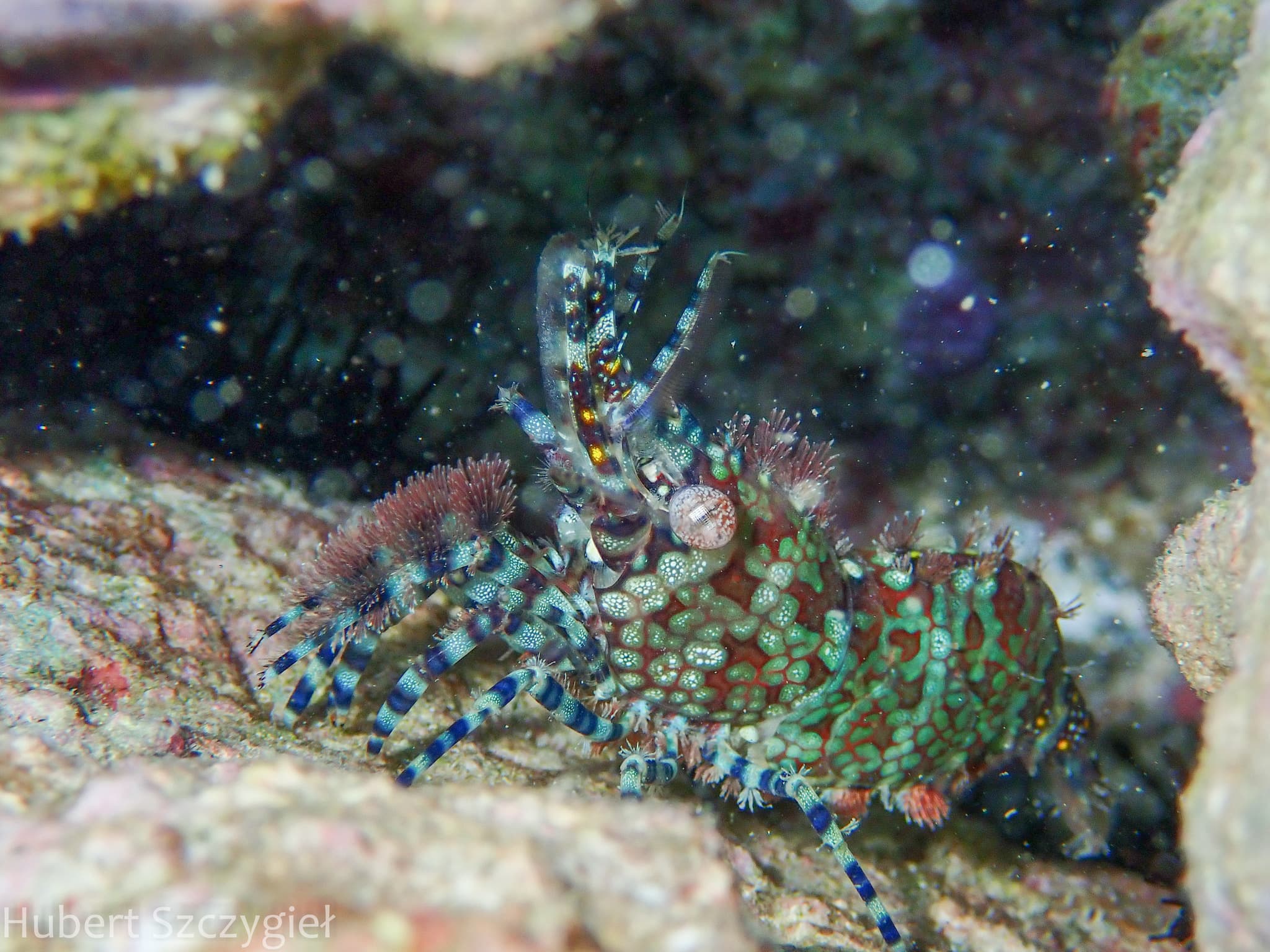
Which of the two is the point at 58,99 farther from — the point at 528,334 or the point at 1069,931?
the point at 1069,931

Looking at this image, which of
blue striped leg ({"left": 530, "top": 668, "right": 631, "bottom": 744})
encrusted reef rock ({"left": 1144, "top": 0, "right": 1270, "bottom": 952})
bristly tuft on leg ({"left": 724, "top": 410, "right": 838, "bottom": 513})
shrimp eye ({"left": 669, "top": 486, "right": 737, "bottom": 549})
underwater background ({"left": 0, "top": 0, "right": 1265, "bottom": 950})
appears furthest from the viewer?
bristly tuft on leg ({"left": 724, "top": 410, "right": 838, "bottom": 513})

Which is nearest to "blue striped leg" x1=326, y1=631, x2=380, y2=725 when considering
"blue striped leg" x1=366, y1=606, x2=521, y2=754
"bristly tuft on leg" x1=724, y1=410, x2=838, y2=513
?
"blue striped leg" x1=366, y1=606, x2=521, y2=754

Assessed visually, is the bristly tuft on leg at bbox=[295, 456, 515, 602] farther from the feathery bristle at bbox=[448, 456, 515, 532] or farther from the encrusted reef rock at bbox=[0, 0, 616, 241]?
the encrusted reef rock at bbox=[0, 0, 616, 241]

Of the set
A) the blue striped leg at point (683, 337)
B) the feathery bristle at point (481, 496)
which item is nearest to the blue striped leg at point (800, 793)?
the feathery bristle at point (481, 496)

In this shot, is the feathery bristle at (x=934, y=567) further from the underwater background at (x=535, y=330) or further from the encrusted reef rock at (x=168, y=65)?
the encrusted reef rock at (x=168, y=65)

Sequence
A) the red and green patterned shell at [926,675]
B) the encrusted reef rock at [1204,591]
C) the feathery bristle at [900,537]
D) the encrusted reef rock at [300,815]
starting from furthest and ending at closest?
the feathery bristle at [900,537]
the red and green patterned shell at [926,675]
the encrusted reef rock at [1204,591]
the encrusted reef rock at [300,815]
